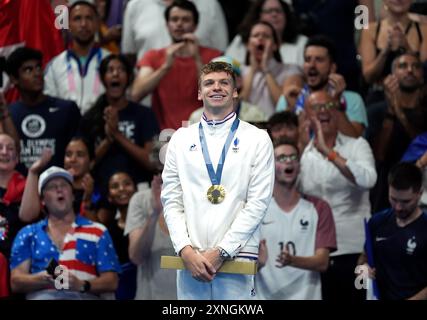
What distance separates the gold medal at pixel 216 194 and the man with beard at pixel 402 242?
2.77m

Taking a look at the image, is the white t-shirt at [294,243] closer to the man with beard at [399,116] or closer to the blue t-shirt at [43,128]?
the man with beard at [399,116]

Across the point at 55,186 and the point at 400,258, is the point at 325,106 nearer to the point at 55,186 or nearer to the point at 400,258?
the point at 400,258

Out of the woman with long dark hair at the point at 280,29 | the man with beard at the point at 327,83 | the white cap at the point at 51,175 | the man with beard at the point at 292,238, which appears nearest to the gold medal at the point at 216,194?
the man with beard at the point at 292,238

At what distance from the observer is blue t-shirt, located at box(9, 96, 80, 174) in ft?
38.2

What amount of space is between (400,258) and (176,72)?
3.53 meters

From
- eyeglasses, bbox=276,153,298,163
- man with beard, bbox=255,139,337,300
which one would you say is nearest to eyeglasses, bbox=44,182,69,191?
man with beard, bbox=255,139,337,300

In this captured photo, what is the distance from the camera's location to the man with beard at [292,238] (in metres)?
10.4

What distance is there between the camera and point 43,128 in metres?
11.7

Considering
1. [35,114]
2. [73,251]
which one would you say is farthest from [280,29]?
[73,251]

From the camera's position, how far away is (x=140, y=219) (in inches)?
425

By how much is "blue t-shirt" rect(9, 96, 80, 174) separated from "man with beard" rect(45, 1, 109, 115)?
778 mm

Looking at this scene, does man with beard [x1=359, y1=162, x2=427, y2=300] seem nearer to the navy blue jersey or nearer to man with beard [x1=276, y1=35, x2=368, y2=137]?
the navy blue jersey
